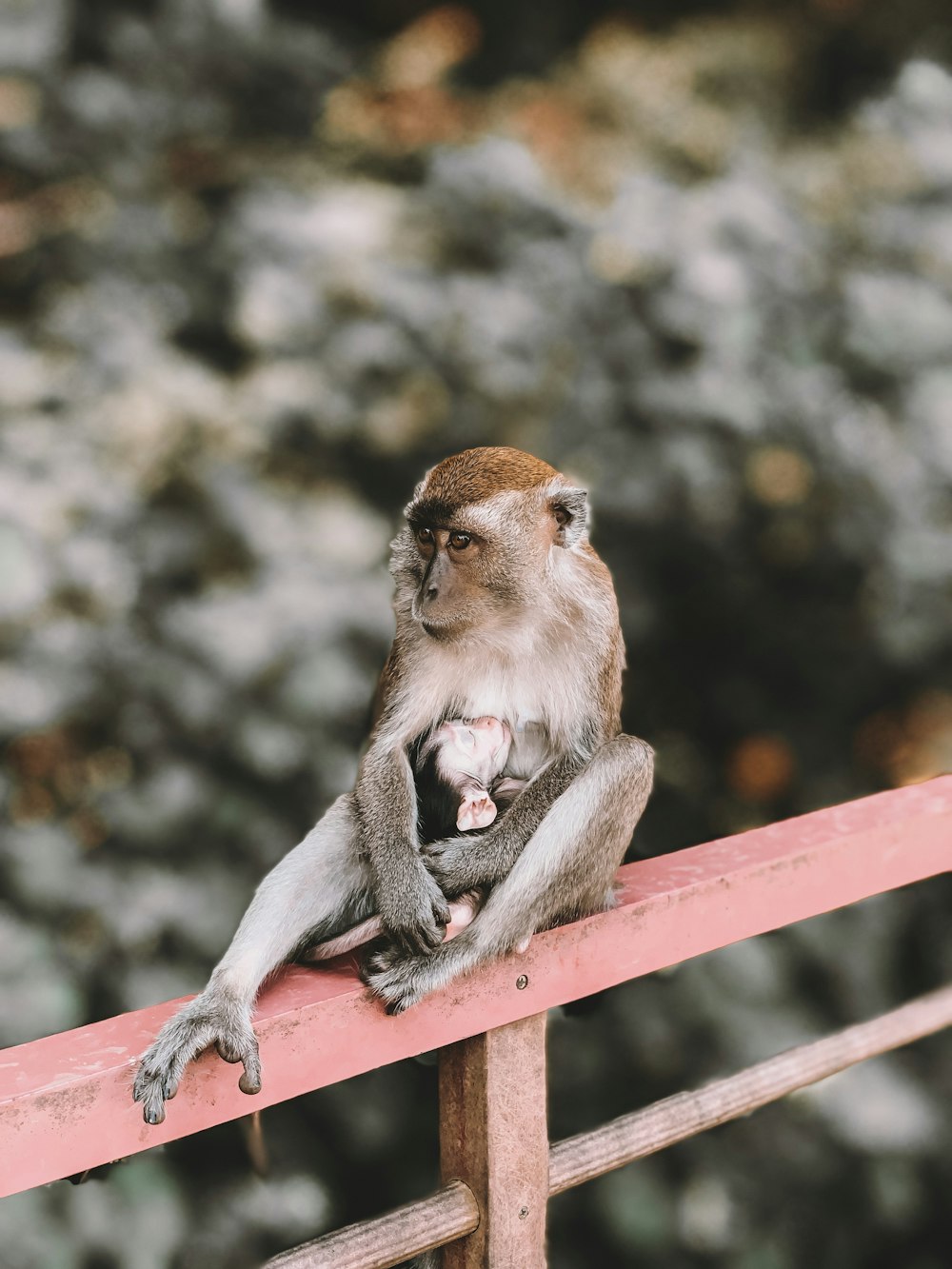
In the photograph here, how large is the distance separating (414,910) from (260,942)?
16cm

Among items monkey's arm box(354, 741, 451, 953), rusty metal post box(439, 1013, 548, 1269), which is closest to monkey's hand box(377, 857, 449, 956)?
monkey's arm box(354, 741, 451, 953)

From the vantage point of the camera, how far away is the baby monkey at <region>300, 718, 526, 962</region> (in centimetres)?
139

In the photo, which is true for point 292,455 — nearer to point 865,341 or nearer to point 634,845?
point 634,845

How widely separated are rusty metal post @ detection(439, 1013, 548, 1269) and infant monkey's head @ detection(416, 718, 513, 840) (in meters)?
0.27

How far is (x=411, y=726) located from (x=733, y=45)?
154 cm

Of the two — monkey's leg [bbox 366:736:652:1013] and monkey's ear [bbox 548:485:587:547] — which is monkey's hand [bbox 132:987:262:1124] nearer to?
monkey's leg [bbox 366:736:652:1013]

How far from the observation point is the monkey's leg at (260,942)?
98cm

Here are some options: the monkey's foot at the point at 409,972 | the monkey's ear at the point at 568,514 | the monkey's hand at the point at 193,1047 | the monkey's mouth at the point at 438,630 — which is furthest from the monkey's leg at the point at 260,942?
the monkey's ear at the point at 568,514

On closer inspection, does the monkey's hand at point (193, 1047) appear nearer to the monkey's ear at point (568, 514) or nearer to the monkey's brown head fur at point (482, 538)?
the monkey's brown head fur at point (482, 538)

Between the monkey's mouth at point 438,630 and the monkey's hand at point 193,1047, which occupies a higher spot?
the monkey's mouth at point 438,630

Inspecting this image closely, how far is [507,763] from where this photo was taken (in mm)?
1521

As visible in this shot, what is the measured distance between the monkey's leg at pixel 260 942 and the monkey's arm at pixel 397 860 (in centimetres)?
4

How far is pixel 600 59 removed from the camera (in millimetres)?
2176

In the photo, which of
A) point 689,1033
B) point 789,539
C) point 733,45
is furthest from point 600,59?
point 689,1033
